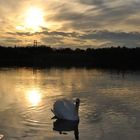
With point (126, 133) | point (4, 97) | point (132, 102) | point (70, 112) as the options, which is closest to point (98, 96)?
point (132, 102)

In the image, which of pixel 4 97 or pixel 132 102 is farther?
pixel 4 97

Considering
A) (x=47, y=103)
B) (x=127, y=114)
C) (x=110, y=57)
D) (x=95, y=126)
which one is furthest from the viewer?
(x=110, y=57)

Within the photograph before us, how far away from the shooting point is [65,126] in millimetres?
14875

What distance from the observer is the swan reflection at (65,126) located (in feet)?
46.1

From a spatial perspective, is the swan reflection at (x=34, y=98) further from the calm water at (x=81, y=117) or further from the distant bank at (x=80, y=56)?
the distant bank at (x=80, y=56)

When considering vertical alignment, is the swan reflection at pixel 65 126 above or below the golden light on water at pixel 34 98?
below

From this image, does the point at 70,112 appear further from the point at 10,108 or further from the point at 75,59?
the point at 75,59

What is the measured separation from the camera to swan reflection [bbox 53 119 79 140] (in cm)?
1405

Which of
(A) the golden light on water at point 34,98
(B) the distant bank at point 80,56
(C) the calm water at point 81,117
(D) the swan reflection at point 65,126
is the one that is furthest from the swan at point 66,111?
(B) the distant bank at point 80,56

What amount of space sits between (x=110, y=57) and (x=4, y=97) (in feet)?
266

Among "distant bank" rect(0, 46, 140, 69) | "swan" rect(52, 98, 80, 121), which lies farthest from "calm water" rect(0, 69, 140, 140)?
"distant bank" rect(0, 46, 140, 69)

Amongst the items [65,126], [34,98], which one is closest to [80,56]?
[34,98]

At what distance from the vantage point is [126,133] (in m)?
13.5

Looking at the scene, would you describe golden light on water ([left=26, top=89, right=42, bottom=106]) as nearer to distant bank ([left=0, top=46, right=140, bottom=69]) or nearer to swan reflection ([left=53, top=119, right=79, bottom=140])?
swan reflection ([left=53, top=119, right=79, bottom=140])
